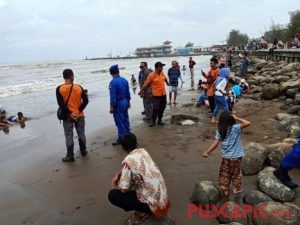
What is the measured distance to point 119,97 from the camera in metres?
7.51

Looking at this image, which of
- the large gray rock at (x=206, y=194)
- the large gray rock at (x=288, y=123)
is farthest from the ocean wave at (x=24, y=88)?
the large gray rock at (x=206, y=194)

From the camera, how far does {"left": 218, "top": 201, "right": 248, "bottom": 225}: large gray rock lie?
4.15 meters

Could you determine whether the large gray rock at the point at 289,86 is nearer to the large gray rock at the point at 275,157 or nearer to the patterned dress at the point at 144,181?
the large gray rock at the point at 275,157

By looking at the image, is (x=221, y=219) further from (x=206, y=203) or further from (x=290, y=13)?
(x=290, y=13)

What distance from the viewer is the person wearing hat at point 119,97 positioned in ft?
24.4

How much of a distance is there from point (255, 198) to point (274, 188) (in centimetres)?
38

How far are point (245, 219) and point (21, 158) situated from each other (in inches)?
210

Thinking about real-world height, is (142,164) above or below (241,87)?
above

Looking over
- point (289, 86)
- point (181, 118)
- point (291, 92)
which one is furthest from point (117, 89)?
point (289, 86)

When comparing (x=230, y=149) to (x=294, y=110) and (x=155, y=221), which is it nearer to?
(x=155, y=221)

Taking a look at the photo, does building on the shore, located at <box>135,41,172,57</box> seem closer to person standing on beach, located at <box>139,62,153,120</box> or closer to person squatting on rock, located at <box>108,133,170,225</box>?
person standing on beach, located at <box>139,62,153,120</box>

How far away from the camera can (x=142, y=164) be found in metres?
3.75

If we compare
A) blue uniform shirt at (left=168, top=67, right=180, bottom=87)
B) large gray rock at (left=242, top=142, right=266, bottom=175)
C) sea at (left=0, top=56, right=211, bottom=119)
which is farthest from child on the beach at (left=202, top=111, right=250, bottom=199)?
sea at (left=0, top=56, right=211, bottom=119)

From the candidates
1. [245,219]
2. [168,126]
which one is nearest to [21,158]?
[168,126]
